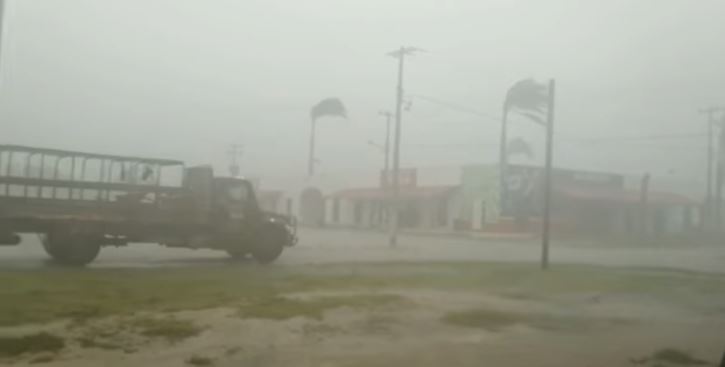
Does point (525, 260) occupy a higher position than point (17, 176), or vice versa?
point (17, 176)

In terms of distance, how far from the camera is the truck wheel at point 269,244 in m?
10.1

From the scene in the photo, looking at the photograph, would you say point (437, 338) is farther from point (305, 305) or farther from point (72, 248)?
point (72, 248)

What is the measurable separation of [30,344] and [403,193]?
742 cm

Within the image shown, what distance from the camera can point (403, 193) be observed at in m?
12.4

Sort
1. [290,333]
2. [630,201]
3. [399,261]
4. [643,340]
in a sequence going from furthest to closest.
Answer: [630,201] → [399,261] → [643,340] → [290,333]

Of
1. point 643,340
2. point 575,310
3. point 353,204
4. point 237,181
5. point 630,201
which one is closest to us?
point 643,340

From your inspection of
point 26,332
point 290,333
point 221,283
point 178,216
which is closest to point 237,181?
point 178,216

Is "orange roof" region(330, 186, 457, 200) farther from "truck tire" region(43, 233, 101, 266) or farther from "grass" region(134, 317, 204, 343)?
"grass" region(134, 317, 204, 343)

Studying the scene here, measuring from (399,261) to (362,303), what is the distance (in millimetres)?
2497

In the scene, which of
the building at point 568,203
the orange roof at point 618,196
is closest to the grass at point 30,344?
the building at point 568,203

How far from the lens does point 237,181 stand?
943cm

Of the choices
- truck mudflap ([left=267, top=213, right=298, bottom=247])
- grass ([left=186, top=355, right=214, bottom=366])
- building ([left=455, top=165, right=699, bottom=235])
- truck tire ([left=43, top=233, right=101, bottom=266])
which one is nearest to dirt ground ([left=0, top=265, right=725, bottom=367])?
grass ([left=186, top=355, right=214, bottom=366])

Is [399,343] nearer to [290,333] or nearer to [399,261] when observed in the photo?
[290,333]

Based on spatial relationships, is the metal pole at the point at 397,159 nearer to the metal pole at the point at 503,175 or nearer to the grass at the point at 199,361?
the metal pole at the point at 503,175
